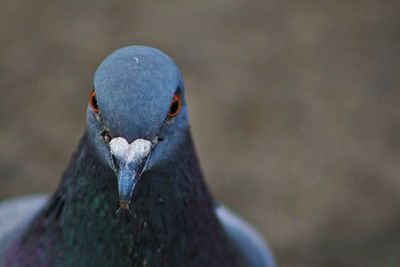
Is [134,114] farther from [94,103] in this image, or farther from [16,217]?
[16,217]

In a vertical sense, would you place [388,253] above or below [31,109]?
below

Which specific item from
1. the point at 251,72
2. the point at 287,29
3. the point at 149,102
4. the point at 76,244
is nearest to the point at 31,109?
the point at 251,72

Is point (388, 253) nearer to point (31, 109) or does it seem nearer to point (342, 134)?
point (342, 134)

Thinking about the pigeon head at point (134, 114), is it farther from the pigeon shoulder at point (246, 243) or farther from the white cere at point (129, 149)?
the pigeon shoulder at point (246, 243)

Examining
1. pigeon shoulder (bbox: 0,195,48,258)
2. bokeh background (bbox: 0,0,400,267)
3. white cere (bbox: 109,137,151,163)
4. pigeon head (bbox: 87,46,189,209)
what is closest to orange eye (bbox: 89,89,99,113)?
pigeon head (bbox: 87,46,189,209)

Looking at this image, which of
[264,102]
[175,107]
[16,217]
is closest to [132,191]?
[175,107]

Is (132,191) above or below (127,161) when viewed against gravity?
below
